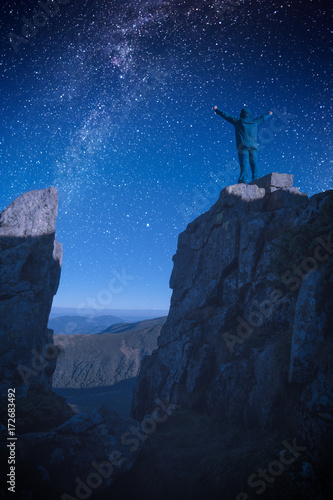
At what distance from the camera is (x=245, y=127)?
875 inches

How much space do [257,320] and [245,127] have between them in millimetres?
18097

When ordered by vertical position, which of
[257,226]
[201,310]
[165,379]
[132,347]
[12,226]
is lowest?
[132,347]

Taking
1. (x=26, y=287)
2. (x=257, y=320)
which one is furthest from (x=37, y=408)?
(x=257, y=320)

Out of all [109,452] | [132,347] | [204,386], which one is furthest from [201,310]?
[132,347]

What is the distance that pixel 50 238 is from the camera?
2097 centimetres

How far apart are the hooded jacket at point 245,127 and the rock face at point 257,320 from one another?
3811 millimetres

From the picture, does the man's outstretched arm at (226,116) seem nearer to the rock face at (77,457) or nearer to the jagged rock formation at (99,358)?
the rock face at (77,457)

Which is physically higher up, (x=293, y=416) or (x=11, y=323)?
(x=11, y=323)

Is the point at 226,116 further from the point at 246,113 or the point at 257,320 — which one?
the point at 257,320

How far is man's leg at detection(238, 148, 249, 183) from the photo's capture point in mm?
22656

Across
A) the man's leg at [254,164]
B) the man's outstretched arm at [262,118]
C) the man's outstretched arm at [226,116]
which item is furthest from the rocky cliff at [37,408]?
the man's outstretched arm at [262,118]

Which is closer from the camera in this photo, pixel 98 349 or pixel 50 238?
pixel 50 238

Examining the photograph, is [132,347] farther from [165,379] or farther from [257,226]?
[257,226]

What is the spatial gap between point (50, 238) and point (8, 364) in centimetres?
1042
